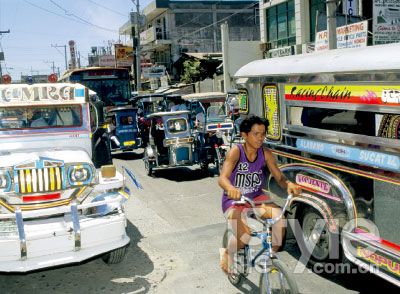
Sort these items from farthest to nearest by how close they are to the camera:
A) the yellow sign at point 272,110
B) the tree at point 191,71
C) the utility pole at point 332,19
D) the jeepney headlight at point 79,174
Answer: the tree at point 191,71 < the utility pole at point 332,19 < the yellow sign at point 272,110 < the jeepney headlight at point 79,174

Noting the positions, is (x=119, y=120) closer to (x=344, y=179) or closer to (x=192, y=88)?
(x=344, y=179)

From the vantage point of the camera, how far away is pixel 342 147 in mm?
4691

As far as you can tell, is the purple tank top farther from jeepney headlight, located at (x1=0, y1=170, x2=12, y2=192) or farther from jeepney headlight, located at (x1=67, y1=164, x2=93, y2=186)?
jeepney headlight, located at (x1=0, y1=170, x2=12, y2=192)

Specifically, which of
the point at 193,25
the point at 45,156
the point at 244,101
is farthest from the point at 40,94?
the point at 193,25

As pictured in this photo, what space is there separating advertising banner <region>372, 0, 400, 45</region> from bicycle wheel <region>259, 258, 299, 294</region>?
1371 cm

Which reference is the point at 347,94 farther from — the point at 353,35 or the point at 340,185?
the point at 353,35

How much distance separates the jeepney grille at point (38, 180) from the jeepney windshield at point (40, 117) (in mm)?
1811

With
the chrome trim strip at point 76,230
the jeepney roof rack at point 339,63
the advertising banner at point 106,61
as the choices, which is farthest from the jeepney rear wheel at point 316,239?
the advertising banner at point 106,61

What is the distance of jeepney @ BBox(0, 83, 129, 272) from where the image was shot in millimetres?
4926

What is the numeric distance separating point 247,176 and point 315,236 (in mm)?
1493

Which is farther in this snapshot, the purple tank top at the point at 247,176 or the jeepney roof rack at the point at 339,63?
the purple tank top at the point at 247,176

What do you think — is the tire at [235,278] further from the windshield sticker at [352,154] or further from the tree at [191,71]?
the tree at [191,71]

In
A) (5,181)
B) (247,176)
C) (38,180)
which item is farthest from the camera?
(38,180)

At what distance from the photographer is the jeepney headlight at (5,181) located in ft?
17.2
